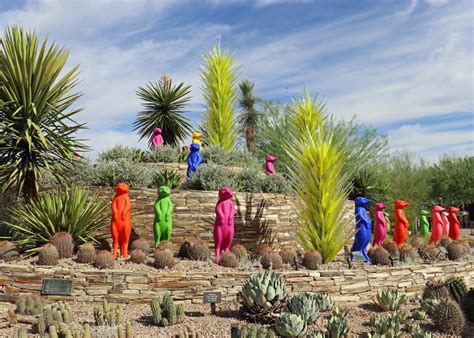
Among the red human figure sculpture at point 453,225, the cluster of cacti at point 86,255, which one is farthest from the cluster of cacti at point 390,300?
the red human figure sculpture at point 453,225

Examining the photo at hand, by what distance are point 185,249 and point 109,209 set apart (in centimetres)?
237

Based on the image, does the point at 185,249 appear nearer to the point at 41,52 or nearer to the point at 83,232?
the point at 83,232

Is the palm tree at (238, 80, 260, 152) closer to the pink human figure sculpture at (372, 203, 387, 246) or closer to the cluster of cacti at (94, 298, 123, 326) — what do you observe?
the pink human figure sculpture at (372, 203, 387, 246)

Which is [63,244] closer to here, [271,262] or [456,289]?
[271,262]

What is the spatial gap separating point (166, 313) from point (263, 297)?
4.79 ft

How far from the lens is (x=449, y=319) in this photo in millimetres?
6719

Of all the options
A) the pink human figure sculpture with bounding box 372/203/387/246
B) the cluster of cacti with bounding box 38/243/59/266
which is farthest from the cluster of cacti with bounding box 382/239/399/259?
the cluster of cacti with bounding box 38/243/59/266

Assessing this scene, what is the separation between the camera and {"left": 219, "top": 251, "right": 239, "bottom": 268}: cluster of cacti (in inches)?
329

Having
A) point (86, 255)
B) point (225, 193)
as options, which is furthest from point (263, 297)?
point (86, 255)

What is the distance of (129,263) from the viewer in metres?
A: 8.35

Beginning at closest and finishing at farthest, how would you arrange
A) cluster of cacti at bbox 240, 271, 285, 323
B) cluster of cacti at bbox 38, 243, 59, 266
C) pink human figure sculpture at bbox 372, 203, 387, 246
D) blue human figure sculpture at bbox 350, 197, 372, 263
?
cluster of cacti at bbox 240, 271, 285, 323, cluster of cacti at bbox 38, 243, 59, 266, blue human figure sculpture at bbox 350, 197, 372, 263, pink human figure sculpture at bbox 372, 203, 387, 246

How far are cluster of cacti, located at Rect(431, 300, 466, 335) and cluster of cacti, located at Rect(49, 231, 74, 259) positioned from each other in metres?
6.68

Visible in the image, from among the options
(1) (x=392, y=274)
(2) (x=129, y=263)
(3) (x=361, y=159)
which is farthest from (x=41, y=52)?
(3) (x=361, y=159)

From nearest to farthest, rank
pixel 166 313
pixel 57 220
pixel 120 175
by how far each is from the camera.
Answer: pixel 166 313, pixel 57 220, pixel 120 175
